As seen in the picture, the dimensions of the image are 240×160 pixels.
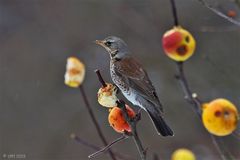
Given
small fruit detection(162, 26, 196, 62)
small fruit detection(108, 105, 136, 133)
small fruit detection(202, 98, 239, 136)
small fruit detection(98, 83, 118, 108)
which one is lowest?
small fruit detection(202, 98, 239, 136)

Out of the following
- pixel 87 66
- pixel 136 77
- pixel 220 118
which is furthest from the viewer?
pixel 87 66

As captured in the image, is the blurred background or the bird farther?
the blurred background

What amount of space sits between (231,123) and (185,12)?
3969 mm

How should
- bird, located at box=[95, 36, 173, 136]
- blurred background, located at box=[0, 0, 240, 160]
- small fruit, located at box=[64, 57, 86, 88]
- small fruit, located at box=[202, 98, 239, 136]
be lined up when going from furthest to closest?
blurred background, located at box=[0, 0, 240, 160]
bird, located at box=[95, 36, 173, 136]
small fruit, located at box=[64, 57, 86, 88]
small fruit, located at box=[202, 98, 239, 136]

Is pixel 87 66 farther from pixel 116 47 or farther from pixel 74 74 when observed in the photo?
pixel 74 74

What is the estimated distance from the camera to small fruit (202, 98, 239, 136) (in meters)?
0.89

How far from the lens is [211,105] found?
92 centimetres

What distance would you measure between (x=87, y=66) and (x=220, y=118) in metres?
3.85

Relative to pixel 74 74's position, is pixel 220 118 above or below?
below

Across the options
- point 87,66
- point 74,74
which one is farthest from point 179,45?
point 87,66

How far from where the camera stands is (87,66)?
15.4 feet

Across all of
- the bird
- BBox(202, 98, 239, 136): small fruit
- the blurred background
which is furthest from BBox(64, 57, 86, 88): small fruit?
the blurred background

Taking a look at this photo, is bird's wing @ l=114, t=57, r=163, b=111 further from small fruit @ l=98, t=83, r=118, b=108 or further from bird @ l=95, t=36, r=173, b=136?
small fruit @ l=98, t=83, r=118, b=108

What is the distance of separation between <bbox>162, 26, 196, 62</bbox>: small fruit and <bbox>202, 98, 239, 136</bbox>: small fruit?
0.79ft
